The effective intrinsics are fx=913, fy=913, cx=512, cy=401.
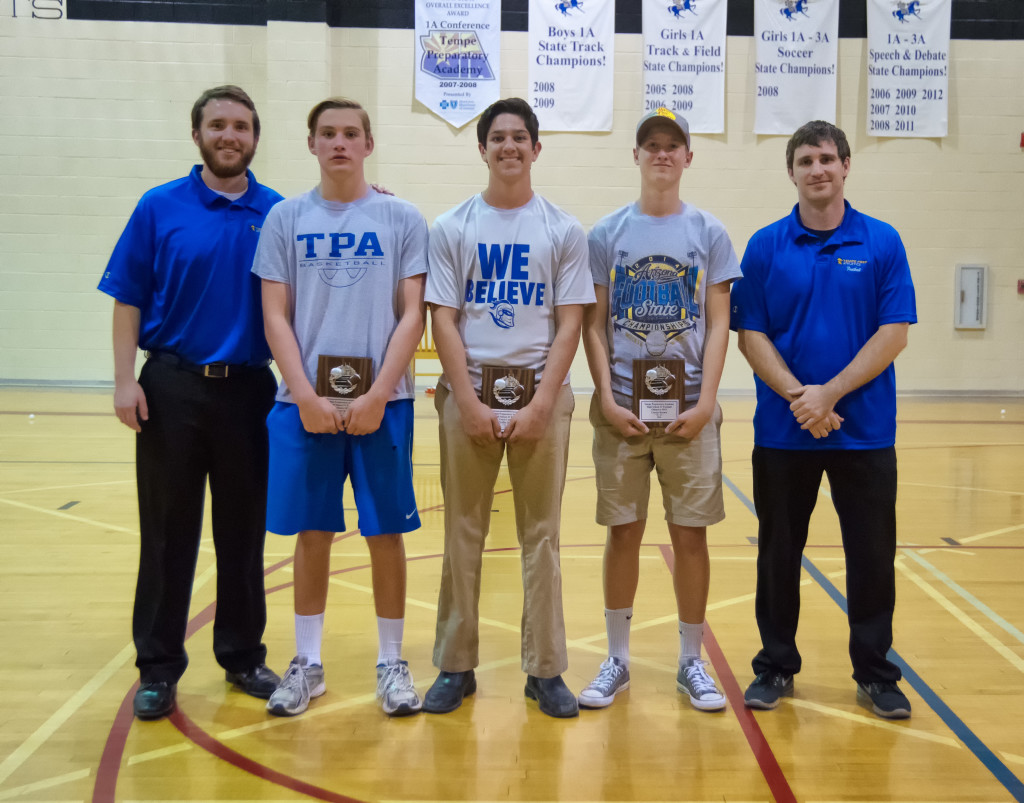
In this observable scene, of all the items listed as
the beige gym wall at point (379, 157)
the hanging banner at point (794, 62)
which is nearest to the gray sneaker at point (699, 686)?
the beige gym wall at point (379, 157)

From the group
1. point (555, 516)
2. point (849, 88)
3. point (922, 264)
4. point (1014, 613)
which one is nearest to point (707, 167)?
point (849, 88)

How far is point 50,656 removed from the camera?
111 inches

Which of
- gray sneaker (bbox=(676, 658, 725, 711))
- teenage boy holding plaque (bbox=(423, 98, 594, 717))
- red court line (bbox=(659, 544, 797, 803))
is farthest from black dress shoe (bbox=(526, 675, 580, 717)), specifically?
red court line (bbox=(659, 544, 797, 803))

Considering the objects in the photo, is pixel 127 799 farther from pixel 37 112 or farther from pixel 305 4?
pixel 37 112

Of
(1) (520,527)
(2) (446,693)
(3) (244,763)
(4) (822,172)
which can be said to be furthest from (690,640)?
(4) (822,172)

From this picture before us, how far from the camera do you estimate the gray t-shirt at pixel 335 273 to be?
2.41 m

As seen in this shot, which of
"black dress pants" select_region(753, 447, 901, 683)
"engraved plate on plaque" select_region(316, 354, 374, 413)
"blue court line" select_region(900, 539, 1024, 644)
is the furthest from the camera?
"blue court line" select_region(900, 539, 1024, 644)

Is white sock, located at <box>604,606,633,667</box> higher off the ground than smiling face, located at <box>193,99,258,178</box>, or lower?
lower

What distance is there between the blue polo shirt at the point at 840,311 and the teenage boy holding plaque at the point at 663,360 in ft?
0.54

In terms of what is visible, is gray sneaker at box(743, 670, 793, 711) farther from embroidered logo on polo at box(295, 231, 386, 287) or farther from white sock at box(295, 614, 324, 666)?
embroidered logo on polo at box(295, 231, 386, 287)

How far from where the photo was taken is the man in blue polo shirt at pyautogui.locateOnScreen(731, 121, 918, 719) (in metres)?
2.46

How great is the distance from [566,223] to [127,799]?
1.74m

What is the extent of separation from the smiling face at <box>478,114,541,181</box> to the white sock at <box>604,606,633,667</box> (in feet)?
4.13

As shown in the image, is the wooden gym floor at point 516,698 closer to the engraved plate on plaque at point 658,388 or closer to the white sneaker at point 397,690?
the white sneaker at point 397,690
